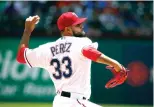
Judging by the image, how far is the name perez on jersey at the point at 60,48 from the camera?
5805mm

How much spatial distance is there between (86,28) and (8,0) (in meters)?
2.35

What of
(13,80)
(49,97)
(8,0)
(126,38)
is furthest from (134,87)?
(8,0)

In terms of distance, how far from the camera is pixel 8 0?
47.9 feet

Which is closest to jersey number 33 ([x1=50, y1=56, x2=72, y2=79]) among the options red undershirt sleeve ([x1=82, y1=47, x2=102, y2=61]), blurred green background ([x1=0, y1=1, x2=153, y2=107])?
red undershirt sleeve ([x1=82, y1=47, x2=102, y2=61])

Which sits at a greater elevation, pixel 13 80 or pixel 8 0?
pixel 8 0

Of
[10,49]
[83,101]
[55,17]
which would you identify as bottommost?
[83,101]

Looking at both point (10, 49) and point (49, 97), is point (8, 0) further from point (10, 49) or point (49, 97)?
point (49, 97)

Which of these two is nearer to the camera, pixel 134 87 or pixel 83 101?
pixel 83 101

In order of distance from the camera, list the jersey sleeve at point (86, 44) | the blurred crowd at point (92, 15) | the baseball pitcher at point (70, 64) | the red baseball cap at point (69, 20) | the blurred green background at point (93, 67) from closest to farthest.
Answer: the jersey sleeve at point (86, 44), the baseball pitcher at point (70, 64), the red baseball cap at point (69, 20), the blurred green background at point (93, 67), the blurred crowd at point (92, 15)

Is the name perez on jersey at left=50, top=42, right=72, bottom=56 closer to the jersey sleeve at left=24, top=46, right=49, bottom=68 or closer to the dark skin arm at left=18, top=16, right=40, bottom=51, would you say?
the jersey sleeve at left=24, top=46, right=49, bottom=68

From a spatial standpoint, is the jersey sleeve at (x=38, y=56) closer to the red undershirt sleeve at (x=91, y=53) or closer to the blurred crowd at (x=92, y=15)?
the red undershirt sleeve at (x=91, y=53)

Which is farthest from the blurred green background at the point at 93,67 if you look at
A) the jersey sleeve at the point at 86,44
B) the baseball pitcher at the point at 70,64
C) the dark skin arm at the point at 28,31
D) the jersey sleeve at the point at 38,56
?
the jersey sleeve at the point at 86,44

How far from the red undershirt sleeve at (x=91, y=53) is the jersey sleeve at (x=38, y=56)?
538 mm

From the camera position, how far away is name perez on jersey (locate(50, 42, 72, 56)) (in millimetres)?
5805
